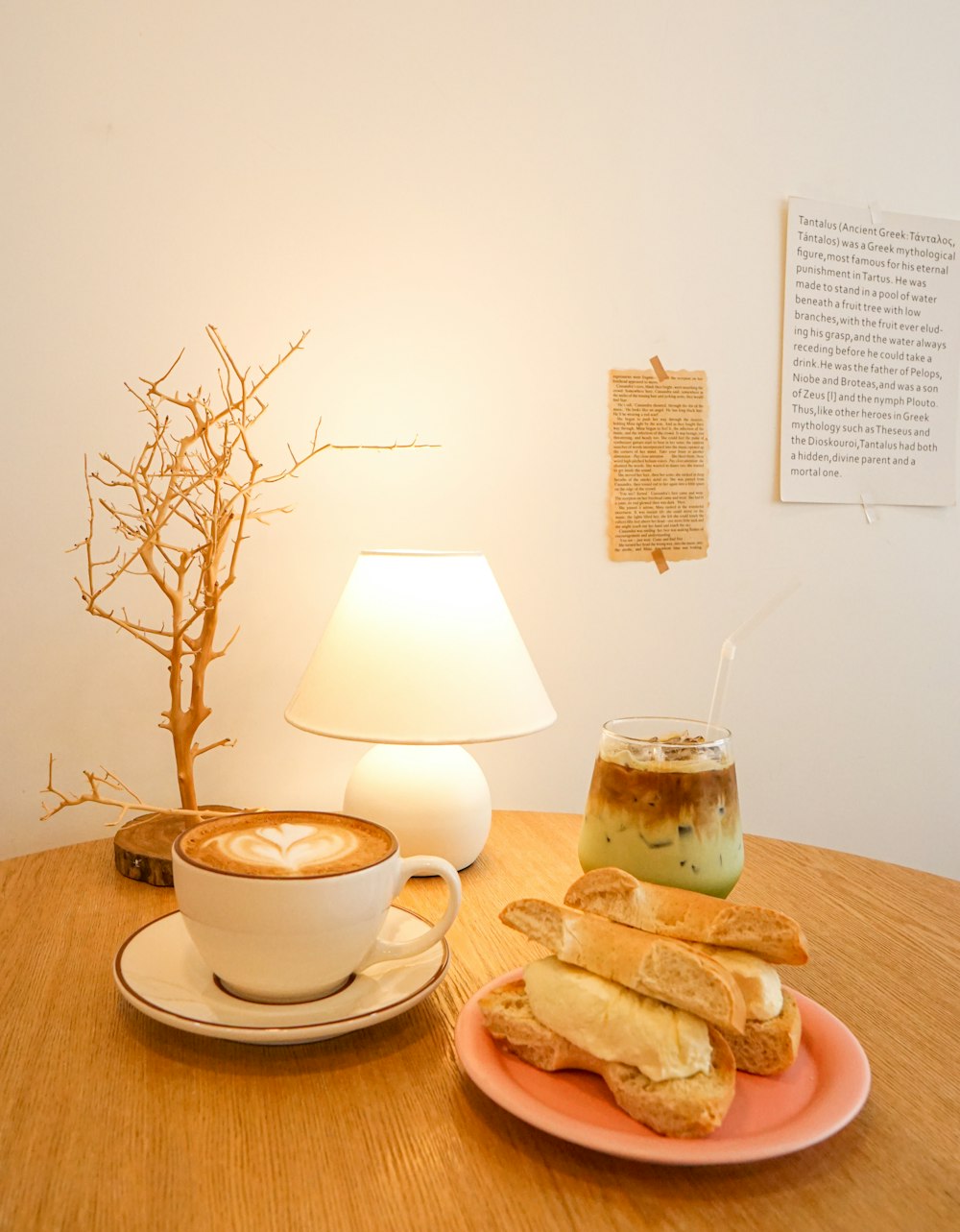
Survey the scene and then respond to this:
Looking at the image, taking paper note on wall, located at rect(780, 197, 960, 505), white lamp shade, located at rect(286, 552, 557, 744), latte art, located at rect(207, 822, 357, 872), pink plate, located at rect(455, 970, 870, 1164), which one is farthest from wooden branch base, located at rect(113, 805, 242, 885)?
paper note on wall, located at rect(780, 197, 960, 505)

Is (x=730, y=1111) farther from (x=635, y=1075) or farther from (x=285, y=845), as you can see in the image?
(x=285, y=845)

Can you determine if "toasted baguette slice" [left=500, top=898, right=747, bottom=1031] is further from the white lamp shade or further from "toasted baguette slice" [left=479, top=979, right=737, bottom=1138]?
the white lamp shade

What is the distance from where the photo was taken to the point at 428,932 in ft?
2.42

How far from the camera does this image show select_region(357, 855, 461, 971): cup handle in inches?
28.3

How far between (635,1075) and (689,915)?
0.12m

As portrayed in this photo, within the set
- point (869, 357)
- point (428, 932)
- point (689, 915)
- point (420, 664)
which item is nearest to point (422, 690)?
point (420, 664)

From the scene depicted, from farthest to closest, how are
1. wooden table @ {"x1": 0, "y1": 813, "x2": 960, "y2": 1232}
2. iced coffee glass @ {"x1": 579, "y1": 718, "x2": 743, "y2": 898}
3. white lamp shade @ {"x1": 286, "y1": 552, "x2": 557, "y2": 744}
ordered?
white lamp shade @ {"x1": 286, "y1": 552, "x2": 557, "y2": 744} < iced coffee glass @ {"x1": 579, "y1": 718, "x2": 743, "y2": 898} < wooden table @ {"x1": 0, "y1": 813, "x2": 960, "y2": 1232}

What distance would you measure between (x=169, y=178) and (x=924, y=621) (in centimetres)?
135

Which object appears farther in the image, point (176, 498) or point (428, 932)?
point (176, 498)

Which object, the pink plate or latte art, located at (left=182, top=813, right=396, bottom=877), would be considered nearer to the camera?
the pink plate

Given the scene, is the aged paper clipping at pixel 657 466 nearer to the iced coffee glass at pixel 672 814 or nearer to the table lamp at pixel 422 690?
the table lamp at pixel 422 690

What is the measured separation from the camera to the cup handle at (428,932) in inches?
28.3

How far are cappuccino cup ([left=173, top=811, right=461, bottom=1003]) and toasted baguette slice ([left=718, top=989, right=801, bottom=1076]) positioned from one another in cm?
21

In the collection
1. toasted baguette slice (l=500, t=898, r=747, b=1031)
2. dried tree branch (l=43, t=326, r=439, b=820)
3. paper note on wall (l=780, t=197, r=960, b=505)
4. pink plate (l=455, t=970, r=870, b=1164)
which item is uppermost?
paper note on wall (l=780, t=197, r=960, b=505)
